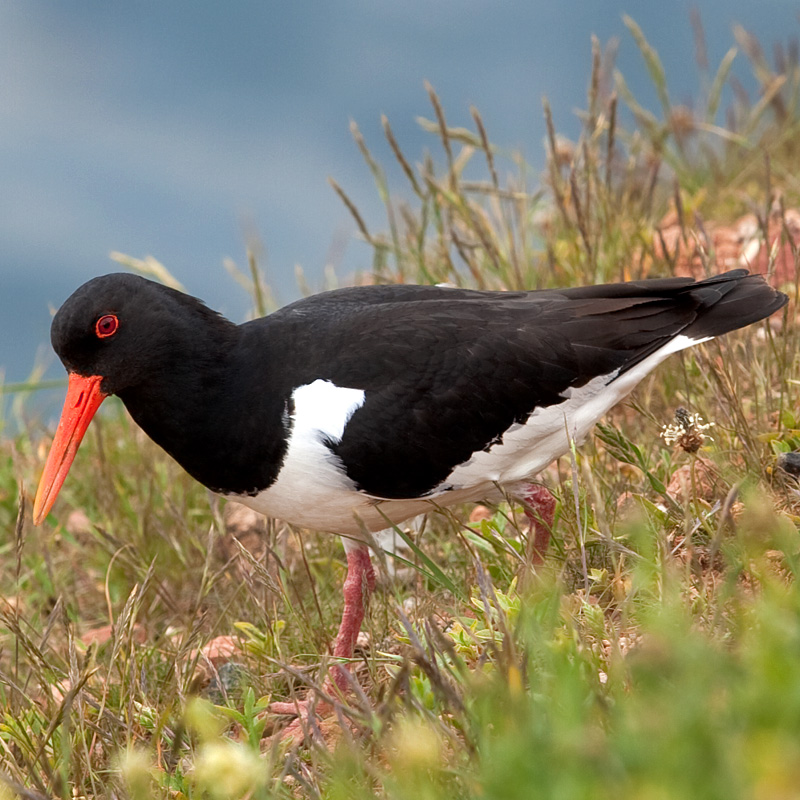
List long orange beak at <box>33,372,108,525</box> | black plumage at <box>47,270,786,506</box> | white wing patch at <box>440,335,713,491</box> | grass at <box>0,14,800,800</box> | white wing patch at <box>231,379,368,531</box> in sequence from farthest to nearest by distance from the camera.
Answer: long orange beak at <box>33,372,108,525</box>
white wing patch at <box>440,335,713,491</box>
black plumage at <box>47,270,786,506</box>
white wing patch at <box>231,379,368,531</box>
grass at <box>0,14,800,800</box>

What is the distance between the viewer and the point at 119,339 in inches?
156

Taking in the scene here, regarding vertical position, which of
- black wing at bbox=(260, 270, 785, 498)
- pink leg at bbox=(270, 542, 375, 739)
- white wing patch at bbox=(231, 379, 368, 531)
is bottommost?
pink leg at bbox=(270, 542, 375, 739)

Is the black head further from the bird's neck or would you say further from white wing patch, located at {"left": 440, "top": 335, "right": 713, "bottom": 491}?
white wing patch, located at {"left": 440, "top": 335, "right": 713, "bottom": 491}

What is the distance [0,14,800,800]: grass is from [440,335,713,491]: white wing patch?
0.15 metres

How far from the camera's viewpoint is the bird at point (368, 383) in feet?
12.4

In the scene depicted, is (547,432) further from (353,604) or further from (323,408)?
(353,604)

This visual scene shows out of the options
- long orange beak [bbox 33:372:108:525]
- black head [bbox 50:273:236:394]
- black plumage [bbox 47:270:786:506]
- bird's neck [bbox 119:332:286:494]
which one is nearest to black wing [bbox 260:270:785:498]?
black plumage [bbox 47:270:786:506]

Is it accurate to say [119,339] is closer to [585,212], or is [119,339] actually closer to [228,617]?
[228,617]

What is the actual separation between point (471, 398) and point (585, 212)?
2.41 meters

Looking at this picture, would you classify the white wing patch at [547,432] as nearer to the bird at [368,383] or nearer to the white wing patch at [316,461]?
the bird at [368,383]

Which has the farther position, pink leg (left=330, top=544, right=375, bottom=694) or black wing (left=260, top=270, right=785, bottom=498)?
pink leg (left=330, top=544, right=375, bottom=694)

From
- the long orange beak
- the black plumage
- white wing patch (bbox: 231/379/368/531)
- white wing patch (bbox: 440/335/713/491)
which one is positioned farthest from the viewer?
the long orange beak

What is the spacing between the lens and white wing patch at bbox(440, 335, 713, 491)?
393 centimetres

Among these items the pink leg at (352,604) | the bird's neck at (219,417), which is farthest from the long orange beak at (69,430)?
the pink leg at (352,604)
